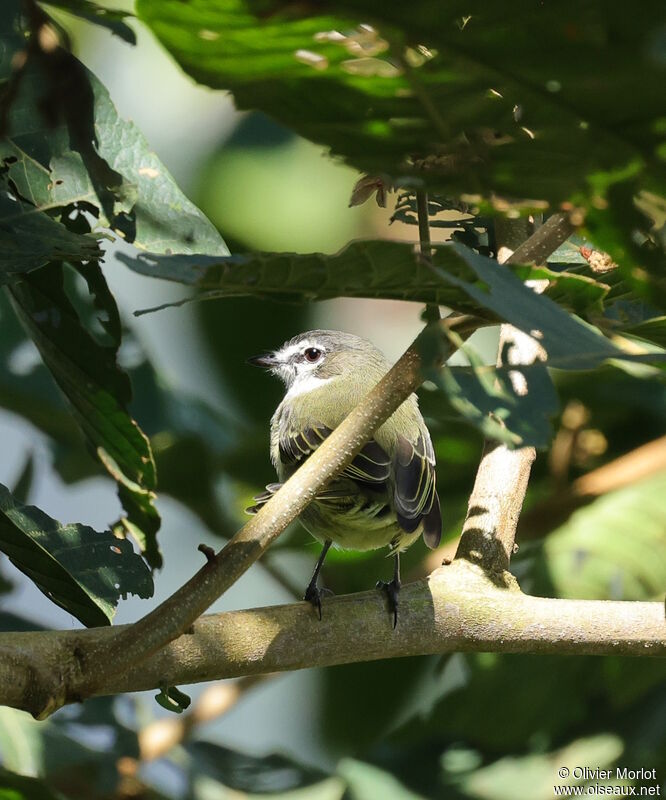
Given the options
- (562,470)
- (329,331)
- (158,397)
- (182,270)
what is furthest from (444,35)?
(329,331)

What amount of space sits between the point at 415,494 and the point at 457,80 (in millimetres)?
1587

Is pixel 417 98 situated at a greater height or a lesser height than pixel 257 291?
greater

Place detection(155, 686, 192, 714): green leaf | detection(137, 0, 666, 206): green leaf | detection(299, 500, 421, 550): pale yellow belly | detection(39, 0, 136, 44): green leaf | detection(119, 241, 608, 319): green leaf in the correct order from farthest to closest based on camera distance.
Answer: detection(299, 500, 421, 550): pale yellow belly < detection(155, 686, 192, 714): green leaf < detection(39, 0, 136, 44): green leaf < detection(119, 241, 608, 319): green leaf < detection(137, 0, 666, 206): green leaf

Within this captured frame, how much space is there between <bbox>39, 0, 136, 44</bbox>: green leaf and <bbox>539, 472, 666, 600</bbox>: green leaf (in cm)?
206

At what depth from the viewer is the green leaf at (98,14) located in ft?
4.29

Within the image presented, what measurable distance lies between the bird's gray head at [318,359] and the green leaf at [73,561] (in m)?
1.61

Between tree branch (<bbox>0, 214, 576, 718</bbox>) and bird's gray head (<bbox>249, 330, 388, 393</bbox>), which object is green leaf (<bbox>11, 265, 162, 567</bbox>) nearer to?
tree branch (<bbox>0, 214, 576, 718</bbox>)

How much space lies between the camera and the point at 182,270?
1162mm

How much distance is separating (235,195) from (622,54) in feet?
8.94

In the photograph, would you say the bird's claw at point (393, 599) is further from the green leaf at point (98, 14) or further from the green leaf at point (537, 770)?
the green leaf at point (537, 770)

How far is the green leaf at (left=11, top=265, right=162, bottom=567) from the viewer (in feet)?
6.88

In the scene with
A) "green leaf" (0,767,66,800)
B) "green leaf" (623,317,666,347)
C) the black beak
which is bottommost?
the black beak

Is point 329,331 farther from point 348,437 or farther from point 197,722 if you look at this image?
point 348,437

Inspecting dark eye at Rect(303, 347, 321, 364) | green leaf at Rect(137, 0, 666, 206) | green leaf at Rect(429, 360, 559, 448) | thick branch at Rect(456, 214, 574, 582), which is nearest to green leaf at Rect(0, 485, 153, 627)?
thick branch at Rect(456, 214, 574, 582)
